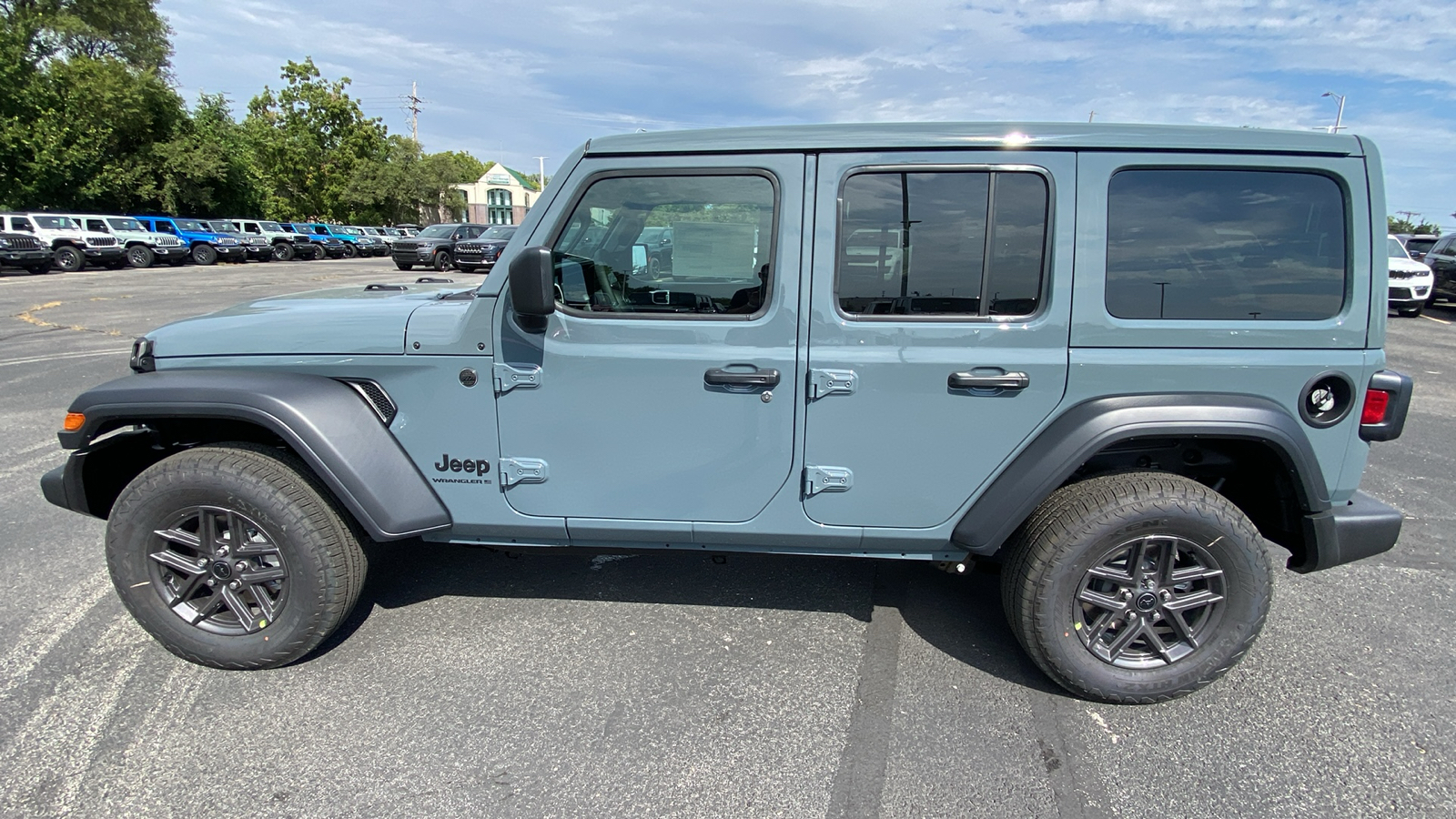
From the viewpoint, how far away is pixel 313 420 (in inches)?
99.3

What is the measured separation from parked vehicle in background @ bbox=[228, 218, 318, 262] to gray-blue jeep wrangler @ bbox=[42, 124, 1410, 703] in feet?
109

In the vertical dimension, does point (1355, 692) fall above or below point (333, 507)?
below

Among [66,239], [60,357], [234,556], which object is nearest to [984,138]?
[234,556]

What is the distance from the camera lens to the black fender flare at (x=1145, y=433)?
2354mm

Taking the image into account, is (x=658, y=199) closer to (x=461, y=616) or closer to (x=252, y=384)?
(x=252, y=384)

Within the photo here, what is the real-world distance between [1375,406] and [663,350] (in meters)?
2.32

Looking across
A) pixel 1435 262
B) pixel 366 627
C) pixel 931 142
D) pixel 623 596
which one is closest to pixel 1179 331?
pixel 931 142

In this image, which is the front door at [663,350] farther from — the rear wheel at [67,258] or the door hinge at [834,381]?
the rear wheel at [67,258]

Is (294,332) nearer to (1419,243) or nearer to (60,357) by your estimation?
(60,357)

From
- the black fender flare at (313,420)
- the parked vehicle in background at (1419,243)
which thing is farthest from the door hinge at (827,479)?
the parked vehicle in background at (1419,243)

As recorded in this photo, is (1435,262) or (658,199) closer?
(658,199)

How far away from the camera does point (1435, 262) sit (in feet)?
54.9

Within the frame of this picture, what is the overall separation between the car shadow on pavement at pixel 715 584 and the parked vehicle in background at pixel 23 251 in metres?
25.3

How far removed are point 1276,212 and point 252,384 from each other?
341 centimetres
